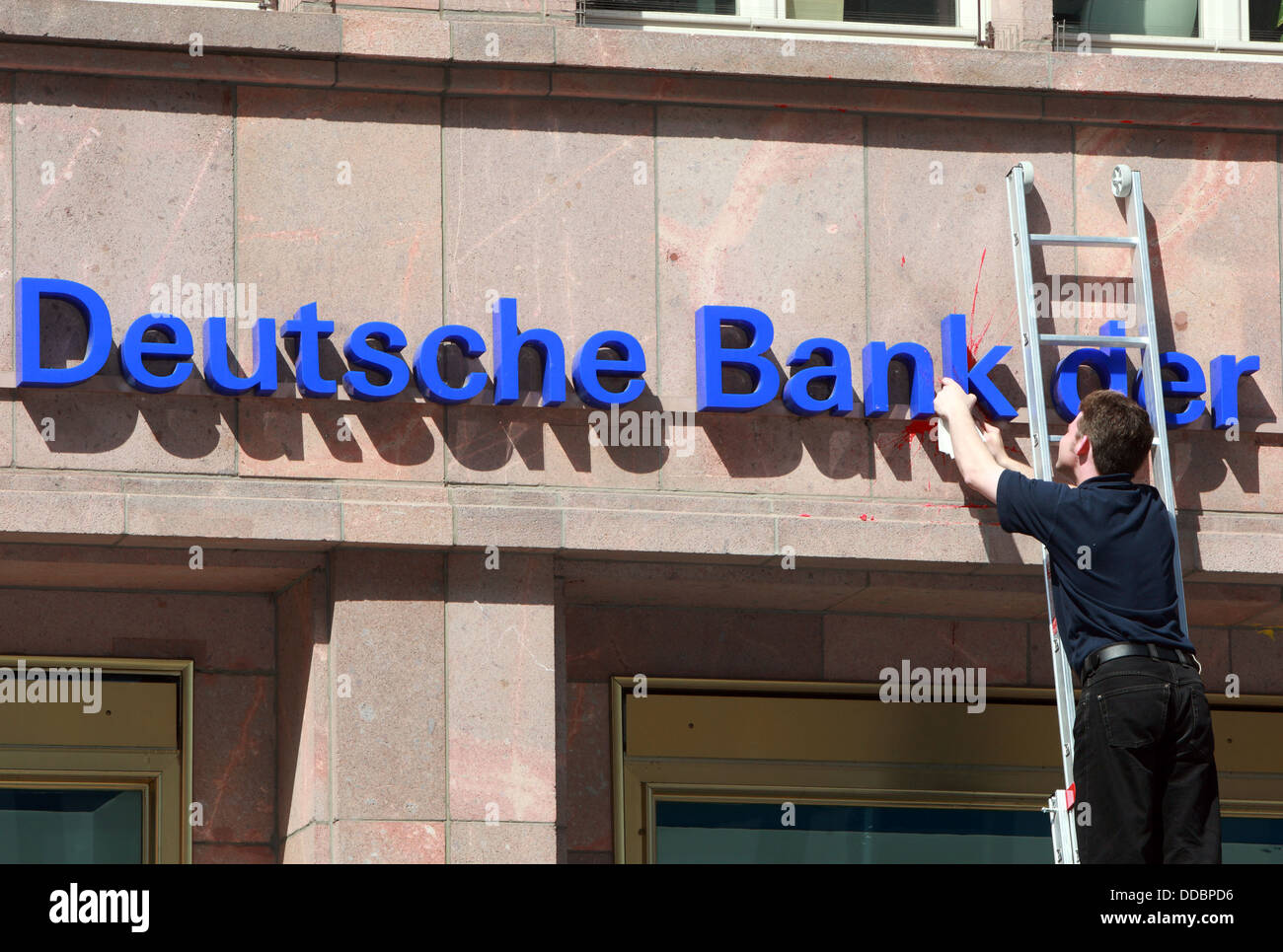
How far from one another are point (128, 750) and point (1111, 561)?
4.74 meters

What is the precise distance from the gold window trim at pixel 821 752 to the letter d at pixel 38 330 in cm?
298

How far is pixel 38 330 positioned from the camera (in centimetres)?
899

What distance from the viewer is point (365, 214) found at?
9.54 meters

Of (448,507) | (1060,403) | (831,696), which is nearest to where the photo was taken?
Answer: (448,507)

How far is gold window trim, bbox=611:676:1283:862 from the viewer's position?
10266 millimetres

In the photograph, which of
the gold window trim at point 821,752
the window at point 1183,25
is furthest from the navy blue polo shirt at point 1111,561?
the window at point 1183,25

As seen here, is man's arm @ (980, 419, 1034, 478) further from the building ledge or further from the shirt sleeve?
the building ledge

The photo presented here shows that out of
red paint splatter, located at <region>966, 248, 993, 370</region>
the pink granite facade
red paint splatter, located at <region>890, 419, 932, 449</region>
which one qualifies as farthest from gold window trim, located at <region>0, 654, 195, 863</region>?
red paint splatter, located at <region>966, 248, 993, 370</region>

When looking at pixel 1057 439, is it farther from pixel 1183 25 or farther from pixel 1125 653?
pixel 1183 25

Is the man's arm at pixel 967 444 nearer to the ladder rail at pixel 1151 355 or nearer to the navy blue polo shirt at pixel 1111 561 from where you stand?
the navy blue polo shirt at pixel 1111 561
